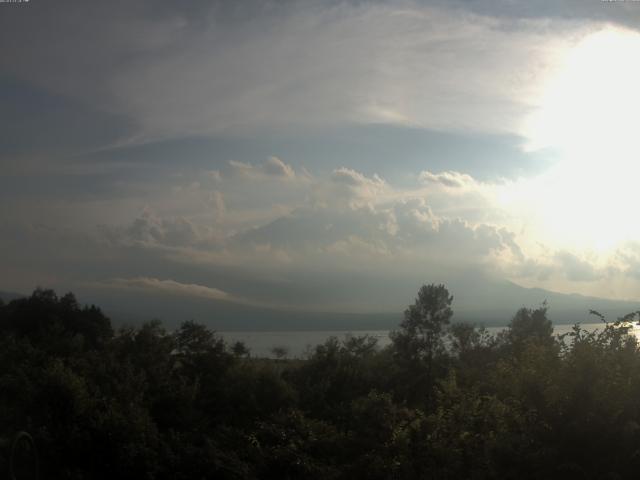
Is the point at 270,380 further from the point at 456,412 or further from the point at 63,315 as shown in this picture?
the point at 63,315

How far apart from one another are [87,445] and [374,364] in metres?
24.8

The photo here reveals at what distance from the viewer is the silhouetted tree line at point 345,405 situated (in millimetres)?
9188

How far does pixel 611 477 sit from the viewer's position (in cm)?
837

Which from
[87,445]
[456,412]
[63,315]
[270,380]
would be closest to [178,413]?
[270,380]

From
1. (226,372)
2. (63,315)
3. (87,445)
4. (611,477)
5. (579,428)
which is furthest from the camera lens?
(63,315)

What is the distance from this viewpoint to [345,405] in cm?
3066

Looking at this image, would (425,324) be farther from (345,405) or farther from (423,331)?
(345,405)

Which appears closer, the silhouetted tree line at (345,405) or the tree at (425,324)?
the silhouetted tree line at (345,405)

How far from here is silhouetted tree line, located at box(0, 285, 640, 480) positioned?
9188 millimetres

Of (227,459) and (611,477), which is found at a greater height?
(611,477)

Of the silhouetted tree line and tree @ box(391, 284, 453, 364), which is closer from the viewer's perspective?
the silhouetted tree line

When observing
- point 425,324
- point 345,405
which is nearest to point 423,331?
point 425,324

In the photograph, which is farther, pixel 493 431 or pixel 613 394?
pixel 493 431

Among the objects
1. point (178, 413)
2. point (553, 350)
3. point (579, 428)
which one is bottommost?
point (178, 413)
